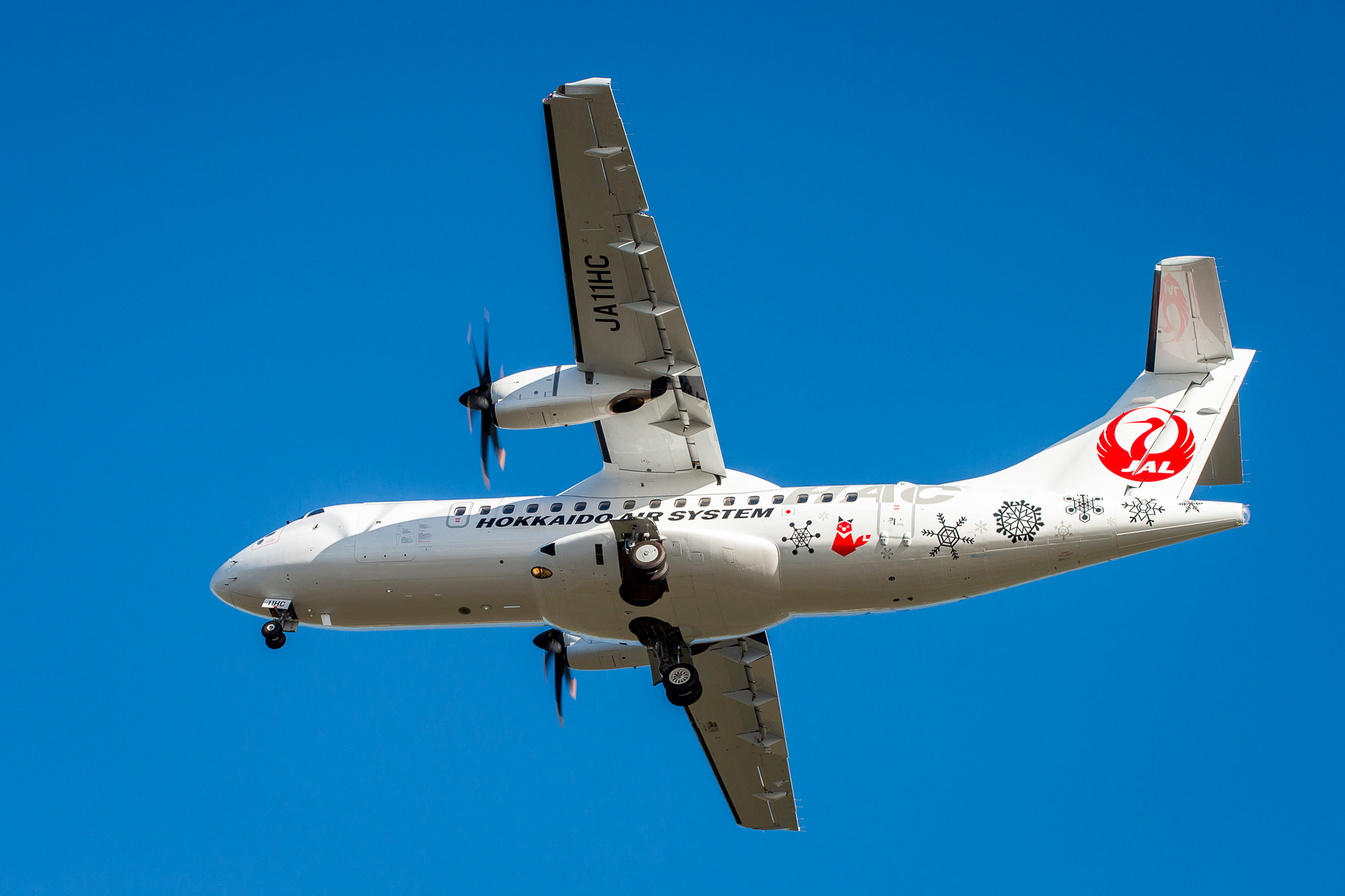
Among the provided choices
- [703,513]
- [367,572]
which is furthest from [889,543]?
[367,572]

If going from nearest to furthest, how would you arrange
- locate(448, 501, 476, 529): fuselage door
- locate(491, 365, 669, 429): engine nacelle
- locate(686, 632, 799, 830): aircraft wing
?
locate(491, 365, 669, 429): engine nacelle < locate(448, 501, 476, 529): fuselage door < locate(686, 632, 799, 830): aircraft wing

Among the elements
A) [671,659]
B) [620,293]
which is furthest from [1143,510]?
[620,293]

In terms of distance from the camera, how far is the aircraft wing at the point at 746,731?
2444 centimetres

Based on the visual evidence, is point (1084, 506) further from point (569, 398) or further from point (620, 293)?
point (569, 398)

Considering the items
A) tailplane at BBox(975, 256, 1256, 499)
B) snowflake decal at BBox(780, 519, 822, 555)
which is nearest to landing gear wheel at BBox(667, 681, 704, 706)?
snowflake decal at BBox(780, 519, 822, 555)

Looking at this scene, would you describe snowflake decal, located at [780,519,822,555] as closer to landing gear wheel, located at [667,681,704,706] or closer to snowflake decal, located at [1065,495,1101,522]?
landing gear wheel, located at [667,681,704,706]

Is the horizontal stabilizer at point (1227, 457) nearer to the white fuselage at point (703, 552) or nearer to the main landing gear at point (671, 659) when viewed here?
the white fuselage at point (703, 552)

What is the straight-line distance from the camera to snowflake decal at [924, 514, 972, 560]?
19.3 metres

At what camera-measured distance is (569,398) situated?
20016mm

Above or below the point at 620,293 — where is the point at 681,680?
below

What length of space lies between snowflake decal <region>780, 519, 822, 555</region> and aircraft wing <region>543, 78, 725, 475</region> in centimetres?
214

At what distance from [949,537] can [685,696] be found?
4857 millimetres

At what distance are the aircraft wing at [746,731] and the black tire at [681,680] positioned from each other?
3411 mm

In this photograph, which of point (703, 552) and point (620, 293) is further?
point (703, 552)
